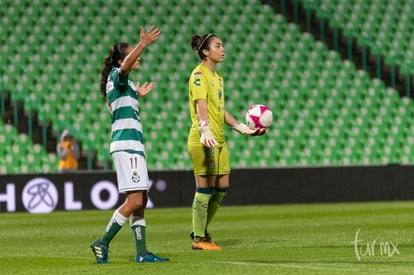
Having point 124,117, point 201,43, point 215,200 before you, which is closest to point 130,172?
point 124,117

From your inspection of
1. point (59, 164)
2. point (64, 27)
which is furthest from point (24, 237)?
point (64, 27)

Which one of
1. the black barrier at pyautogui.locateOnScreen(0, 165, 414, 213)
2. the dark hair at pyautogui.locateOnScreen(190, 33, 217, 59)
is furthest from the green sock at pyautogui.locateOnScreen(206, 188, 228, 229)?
the black barrier at pyautogui.locateOnScreen(0, 165, 414, 213)

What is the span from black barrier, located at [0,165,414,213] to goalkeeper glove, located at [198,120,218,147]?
9864mm

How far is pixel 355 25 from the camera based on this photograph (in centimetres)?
2498

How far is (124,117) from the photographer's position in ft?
30.1

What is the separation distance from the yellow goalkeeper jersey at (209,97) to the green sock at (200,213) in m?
0.53

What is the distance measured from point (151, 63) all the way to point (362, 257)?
49.5 feet

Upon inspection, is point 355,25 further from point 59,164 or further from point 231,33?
point 59,164

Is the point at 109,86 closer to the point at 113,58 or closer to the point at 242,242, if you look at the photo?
the point at 113,58

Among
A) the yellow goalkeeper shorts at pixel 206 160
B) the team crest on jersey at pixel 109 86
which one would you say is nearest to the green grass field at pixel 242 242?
the yellow goalkeeper shorts at pixel 206 160

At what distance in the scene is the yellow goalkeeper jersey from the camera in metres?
10.5

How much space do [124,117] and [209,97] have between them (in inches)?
64.3

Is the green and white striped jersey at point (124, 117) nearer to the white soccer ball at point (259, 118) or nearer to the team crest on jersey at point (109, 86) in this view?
the team crest on jersey at point (109, 86)

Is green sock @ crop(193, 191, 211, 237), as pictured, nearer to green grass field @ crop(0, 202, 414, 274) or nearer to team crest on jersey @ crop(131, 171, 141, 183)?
green grass field @ crop(0, 202, 414, 274)
